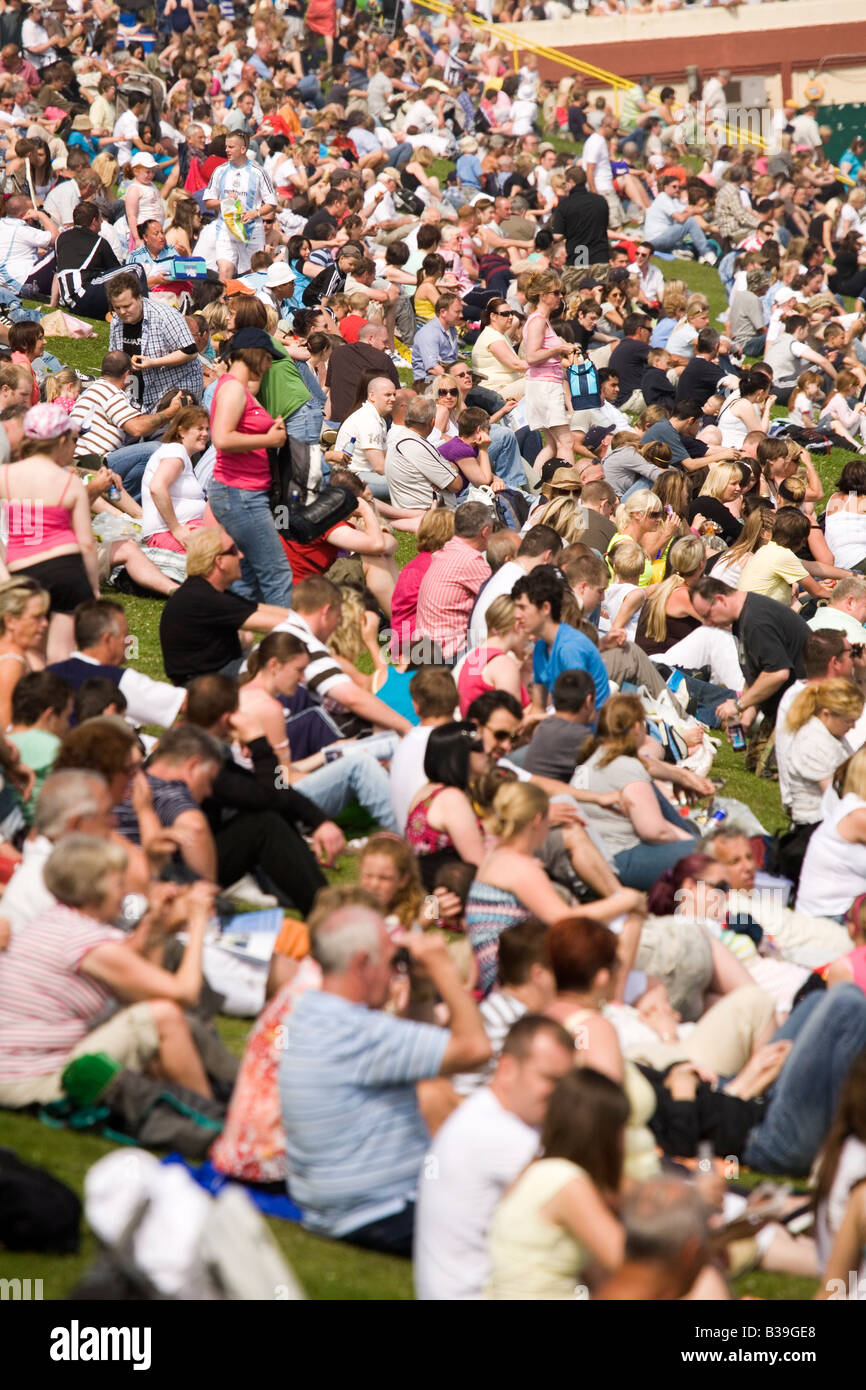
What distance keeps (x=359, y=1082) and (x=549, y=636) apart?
440 cm

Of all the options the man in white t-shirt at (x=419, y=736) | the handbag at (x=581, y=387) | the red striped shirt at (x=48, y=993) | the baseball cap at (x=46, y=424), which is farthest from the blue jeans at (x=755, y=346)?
the red striped shirt at (x=48, y=993)

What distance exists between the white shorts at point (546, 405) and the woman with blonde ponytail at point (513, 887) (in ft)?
26.9

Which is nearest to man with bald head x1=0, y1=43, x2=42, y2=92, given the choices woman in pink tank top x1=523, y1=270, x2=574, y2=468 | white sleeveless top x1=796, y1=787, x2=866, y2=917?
woman in pink tank top x1=523, y1=270, x2=574, y2=468

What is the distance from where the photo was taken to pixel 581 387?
1544 cm

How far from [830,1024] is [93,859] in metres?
2.52

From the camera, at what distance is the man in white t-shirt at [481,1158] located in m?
4.79

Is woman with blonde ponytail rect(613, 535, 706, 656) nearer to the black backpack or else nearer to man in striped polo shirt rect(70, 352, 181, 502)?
man in striped polo shirt rect(70, 352, 181, 502)

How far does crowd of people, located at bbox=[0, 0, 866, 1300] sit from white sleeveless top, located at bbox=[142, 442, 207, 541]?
0.10 feet

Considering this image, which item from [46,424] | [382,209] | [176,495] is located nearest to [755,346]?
[382,209]

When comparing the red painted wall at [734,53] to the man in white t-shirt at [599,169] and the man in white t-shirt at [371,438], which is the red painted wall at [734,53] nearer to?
the man in white t-shirt at [599,169]

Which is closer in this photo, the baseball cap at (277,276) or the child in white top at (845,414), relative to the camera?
the baseball cap at (277,276)

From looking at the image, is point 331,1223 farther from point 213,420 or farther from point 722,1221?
point 213,420

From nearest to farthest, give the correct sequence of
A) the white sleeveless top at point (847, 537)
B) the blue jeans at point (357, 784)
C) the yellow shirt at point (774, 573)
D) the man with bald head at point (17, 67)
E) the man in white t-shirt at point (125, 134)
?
the blue jeans at point (357, 784), the yellow shirt at point (774, 573), the white sleeveless top at point (847, 537), the man in white t-shirt at point (125, 134), the man with bald head at point (17, 67)

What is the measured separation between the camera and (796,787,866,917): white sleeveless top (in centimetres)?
811
